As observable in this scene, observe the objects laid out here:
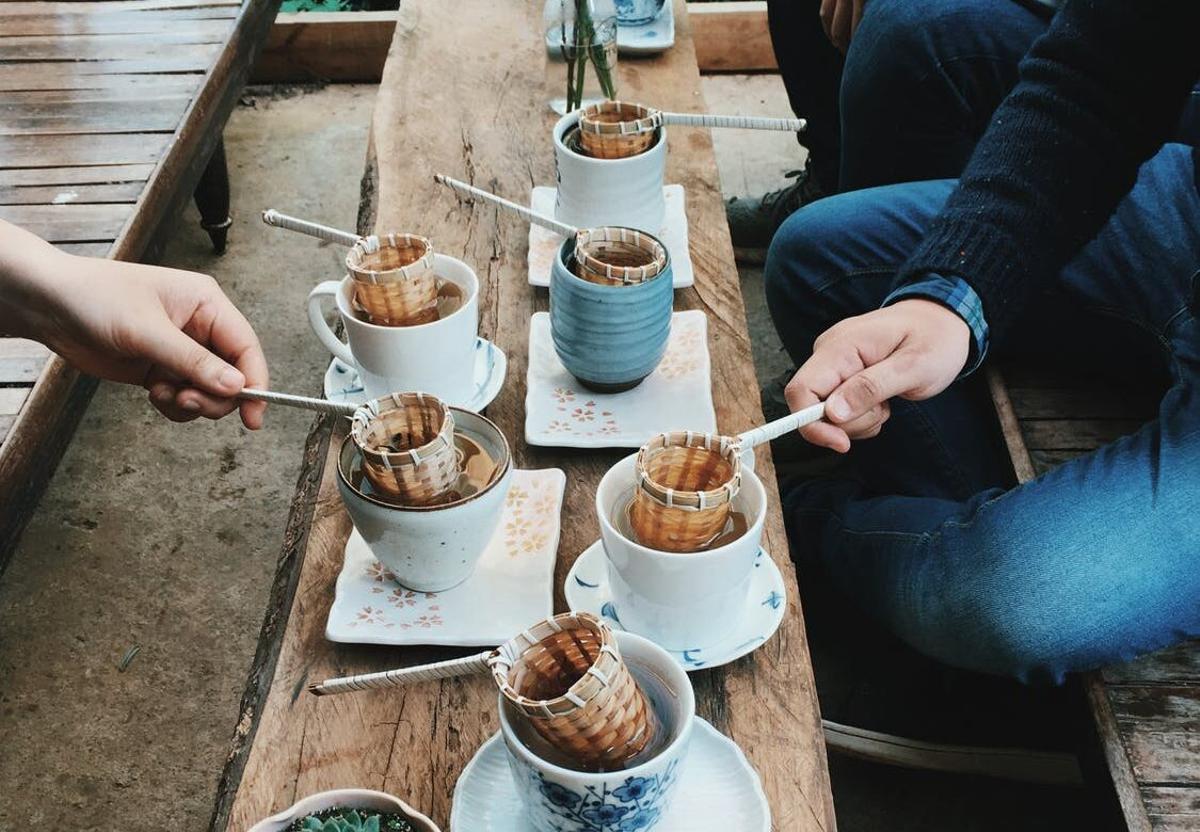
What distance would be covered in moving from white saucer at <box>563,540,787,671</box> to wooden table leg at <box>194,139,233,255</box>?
65.8 inches

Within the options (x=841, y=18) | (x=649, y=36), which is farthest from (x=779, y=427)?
(x=841, y=18)

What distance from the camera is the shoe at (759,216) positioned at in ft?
7.62

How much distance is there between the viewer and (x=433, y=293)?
113 centimetres

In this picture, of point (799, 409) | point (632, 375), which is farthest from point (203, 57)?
point (799, 409)

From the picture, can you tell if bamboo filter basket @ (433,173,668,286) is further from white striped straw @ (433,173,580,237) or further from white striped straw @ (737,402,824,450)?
white striped straw @ (737,402,824,450)

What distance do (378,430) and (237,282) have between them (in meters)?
1.62

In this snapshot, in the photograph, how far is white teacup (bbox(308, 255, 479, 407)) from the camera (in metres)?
1.07

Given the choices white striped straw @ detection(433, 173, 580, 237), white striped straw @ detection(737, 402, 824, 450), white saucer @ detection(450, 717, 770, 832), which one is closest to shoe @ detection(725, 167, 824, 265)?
white striped straw @ detection(433, 173, 580, 237)

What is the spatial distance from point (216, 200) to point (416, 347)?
1539mm

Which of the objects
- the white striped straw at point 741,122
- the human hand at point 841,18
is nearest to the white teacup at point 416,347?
A: the white striped straw at point 741,122

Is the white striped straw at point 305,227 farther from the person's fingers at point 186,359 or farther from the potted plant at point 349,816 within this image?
the potted plant at point 349,816

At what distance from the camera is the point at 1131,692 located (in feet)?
3.46

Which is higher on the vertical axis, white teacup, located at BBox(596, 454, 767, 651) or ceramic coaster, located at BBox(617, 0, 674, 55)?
white teacup, located at BBox(596, 454, 767, 651)

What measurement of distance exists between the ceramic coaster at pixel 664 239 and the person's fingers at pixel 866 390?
0.30 m
